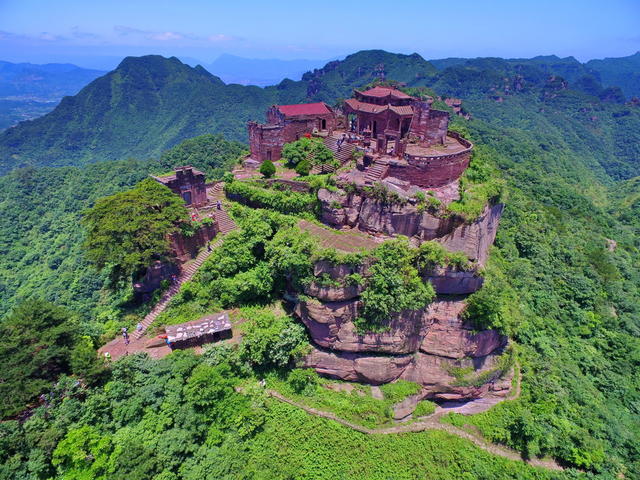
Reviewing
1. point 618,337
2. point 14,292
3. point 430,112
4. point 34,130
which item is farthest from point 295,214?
point 34,130

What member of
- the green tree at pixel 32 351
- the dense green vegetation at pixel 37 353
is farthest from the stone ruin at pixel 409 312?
the green tree at pixel 32 351

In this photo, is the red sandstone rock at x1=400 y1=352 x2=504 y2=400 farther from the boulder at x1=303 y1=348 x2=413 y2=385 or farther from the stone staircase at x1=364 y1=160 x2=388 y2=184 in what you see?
the stone staircase at x1=364 y1=160 x2=388 y2=184

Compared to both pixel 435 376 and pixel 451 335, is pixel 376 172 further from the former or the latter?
pixel 435 376

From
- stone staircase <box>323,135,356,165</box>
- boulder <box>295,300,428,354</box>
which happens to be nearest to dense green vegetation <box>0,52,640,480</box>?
boulder <box>295,300,428,354</box>

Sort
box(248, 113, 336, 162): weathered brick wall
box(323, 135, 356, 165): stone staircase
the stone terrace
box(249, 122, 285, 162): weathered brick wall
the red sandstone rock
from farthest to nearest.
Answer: box(248, 113, 336, 162): weathered brick wall < box(249, 122, 285, 162): weathered brick wall < box(323, 135, 356, 165): stone staircase < the red sandstone rock < the stone terrace

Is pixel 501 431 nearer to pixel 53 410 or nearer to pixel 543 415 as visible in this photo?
pixel 543 415

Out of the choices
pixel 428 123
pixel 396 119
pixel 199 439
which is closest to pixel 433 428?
Result: pixel 199 439
